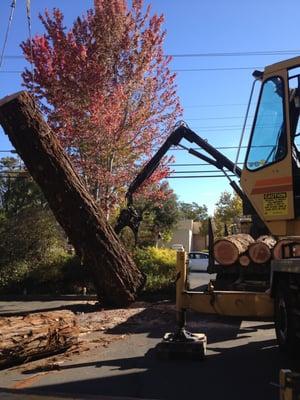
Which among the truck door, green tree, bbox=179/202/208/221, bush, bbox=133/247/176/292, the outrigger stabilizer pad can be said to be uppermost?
green tree, bbox=179/202/208/221

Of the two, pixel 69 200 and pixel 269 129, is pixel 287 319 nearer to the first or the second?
pixel 269 129

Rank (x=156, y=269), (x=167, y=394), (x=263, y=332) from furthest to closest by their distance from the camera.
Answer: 1. (x=156, y=269)
2. (x=263, y=332)
3. (x=167, y=394)

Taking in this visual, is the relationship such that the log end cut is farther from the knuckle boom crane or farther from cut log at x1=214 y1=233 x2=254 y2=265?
the knuckle boom crane

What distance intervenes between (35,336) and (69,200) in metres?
4.98

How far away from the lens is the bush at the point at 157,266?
603 inches

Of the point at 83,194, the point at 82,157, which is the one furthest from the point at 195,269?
the point at 83,194

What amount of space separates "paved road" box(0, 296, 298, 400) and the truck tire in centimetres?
23

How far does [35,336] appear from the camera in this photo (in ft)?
25.6

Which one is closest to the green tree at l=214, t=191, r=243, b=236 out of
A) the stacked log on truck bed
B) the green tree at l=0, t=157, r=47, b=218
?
the green tree at l=0, t=157, r=47, b=218

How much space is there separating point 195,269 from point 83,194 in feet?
76.0

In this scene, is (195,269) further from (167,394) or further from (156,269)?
(167,394)

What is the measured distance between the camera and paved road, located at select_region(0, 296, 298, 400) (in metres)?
6.36

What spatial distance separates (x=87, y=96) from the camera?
19047 millimetres

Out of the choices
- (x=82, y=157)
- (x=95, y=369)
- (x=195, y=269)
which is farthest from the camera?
(x=195, y=269)
